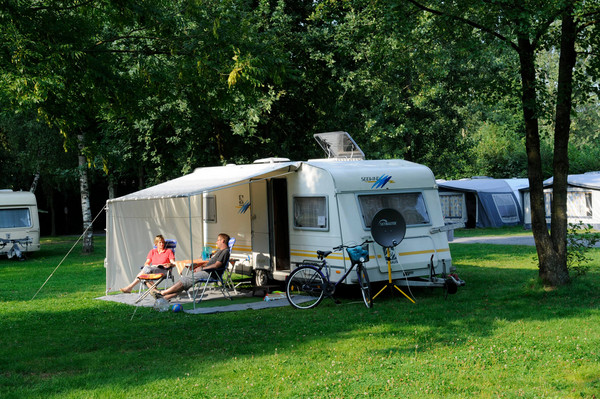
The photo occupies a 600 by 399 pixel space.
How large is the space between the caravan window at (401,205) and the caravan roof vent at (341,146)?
63.8 inches

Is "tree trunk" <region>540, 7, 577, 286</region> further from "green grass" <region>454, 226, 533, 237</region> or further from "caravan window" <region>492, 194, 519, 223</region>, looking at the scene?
"caravan window" <region>492, 194, 519, 223</region>

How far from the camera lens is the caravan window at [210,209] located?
1353 centimetres

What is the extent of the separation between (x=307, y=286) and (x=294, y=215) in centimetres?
159

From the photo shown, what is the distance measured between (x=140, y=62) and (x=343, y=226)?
3.97m

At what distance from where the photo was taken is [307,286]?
404 inches

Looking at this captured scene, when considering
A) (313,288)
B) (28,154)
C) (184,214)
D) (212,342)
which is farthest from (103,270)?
(28,154)

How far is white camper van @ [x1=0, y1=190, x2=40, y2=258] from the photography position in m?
20.4

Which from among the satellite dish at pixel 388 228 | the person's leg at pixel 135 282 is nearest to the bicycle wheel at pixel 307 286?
the satellite dish at pixel 388 228

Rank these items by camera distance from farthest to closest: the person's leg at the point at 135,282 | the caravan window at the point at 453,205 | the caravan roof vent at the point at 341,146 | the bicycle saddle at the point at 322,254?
the caravan window at the point at 453,205 → the caravan roof vent at the point at 341,146 → the person's leg at the point at 135,282 → the bicycle saddle at the point at 322,254

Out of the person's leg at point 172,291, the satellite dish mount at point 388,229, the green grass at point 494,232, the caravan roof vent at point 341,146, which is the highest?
the caravan roof vent at point 341,146

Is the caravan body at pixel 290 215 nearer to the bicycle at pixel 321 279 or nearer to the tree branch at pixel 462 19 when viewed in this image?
the bicycle at pixel 321 279

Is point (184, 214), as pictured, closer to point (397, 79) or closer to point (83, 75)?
point (83, 75)

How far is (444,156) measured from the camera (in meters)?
29.1

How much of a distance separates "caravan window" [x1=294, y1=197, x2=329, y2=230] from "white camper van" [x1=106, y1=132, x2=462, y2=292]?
2 centimetres
